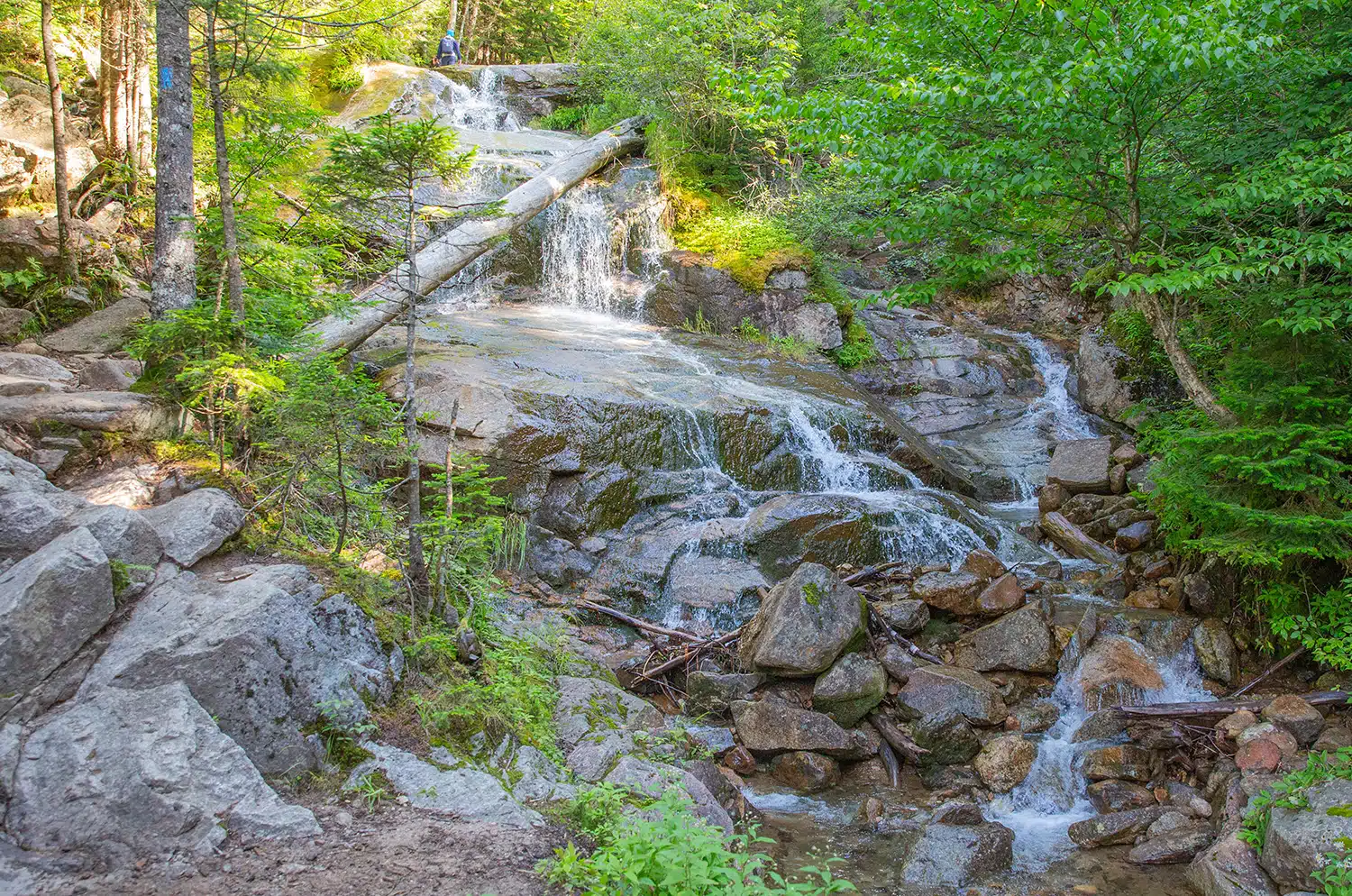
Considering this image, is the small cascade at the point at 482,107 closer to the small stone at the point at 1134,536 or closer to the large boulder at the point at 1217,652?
the small stone at the point at 1134,536

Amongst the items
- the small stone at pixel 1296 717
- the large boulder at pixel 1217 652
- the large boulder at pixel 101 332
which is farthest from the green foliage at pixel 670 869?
the large boulder at pixel 101 332

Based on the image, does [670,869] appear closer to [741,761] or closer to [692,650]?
[741,761]

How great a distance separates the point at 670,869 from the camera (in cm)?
279

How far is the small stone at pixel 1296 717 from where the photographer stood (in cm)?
548

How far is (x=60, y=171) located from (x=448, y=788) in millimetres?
8198

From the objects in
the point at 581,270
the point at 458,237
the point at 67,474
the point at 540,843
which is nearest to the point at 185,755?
the point at 540,843

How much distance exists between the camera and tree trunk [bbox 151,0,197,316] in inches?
216

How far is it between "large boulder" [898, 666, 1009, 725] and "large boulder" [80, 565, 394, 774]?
4.39 m

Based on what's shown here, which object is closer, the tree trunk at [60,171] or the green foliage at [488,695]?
the green foliage at [488,695]

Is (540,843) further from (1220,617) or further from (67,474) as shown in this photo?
(1220,617)

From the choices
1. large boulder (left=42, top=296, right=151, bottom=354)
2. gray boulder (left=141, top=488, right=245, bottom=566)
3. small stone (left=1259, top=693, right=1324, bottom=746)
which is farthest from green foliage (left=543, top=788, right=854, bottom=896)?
→ large boulder (left=42, top=296, right=151, bottom=354)

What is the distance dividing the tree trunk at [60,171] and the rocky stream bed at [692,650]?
1.02 metres

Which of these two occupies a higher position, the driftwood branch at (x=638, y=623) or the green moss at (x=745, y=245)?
the green moss at (x=745, y=245)

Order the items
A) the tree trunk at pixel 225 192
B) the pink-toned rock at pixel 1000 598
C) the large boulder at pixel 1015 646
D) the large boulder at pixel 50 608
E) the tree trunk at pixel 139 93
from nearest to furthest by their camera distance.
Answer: the large boulder at pixel 50 608, the tree trunk at pixel 225 192, the large boulder at pixel 1015 646, the pink-toned rock at pixel 1000 598, the tree trunk at pixel 139 93
